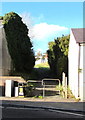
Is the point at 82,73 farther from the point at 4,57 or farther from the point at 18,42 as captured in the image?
the point at 18,42

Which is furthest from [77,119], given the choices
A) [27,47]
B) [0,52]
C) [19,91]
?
[27,47]

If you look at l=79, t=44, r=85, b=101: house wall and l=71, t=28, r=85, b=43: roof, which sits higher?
l=71, t=28, r=85, b=43: roof

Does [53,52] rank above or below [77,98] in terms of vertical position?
above

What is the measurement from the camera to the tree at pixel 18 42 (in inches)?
1152

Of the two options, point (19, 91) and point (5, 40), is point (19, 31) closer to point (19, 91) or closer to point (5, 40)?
point (5, 40)

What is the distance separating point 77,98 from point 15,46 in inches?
654

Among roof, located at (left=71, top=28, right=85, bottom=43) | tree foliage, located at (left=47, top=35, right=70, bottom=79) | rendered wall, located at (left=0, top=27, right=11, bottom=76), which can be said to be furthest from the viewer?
tree foliage, located at (left=47, top=35, right=70, bottom=79)

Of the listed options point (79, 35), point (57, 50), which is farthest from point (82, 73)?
point (57, 50)

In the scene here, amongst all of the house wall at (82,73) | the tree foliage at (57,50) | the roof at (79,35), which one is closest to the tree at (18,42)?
the tree foliage at (57,50)

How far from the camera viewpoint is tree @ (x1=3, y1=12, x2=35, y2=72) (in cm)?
2925

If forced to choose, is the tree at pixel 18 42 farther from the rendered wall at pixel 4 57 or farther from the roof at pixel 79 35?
the roof at pixel 79 35

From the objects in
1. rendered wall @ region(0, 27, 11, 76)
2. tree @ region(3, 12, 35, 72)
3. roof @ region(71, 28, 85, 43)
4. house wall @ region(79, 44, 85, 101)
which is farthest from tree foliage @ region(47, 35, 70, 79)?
house wall @ region(79, 44, 85, 101)

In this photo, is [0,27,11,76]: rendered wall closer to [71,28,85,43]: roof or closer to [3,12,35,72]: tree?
[3,12,35,72]: tree

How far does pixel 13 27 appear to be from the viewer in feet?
97.7
